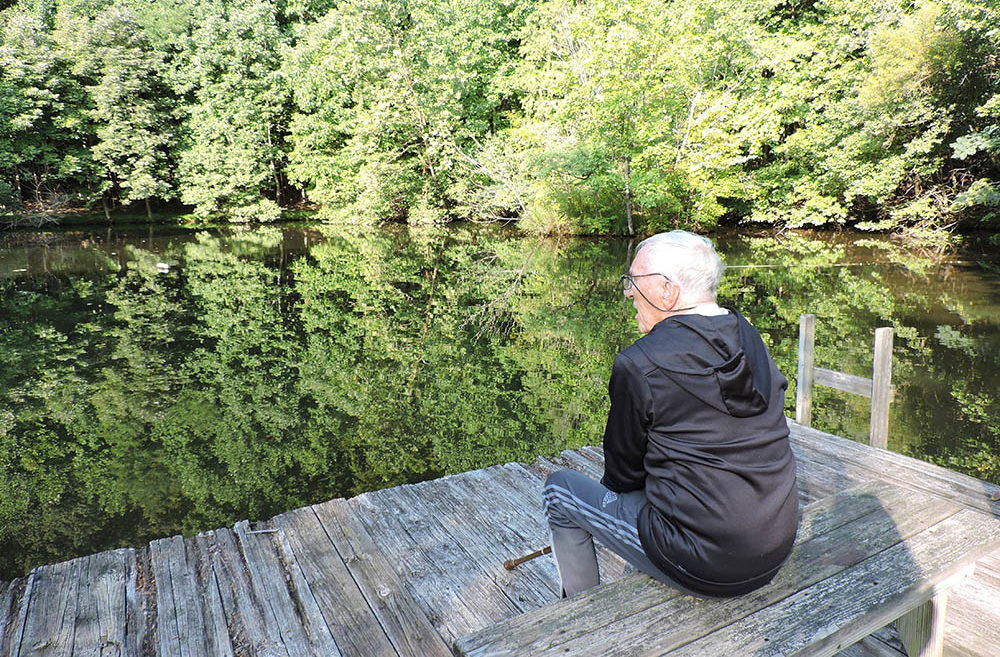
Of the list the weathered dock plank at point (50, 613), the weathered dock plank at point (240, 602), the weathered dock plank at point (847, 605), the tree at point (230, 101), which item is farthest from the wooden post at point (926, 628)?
the tree at point (230, 101)

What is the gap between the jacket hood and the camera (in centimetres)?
164

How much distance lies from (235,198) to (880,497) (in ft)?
99.3

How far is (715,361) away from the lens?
1649mm

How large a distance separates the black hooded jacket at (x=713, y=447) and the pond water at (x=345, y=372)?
3580 millimetres

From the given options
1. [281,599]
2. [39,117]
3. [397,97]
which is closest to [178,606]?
[281,599]

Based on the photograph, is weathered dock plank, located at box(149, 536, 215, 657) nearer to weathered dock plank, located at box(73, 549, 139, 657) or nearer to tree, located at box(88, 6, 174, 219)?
weathered dock plank, located at box(73, 549, 139, 657)

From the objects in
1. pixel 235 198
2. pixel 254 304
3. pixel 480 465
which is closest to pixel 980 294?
pixel 480 465

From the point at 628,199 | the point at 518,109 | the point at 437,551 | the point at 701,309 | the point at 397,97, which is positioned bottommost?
the point at 437,551

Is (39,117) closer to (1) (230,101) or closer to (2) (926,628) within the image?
(1) (230,101)

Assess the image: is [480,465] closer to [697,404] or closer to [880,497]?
[880,497]

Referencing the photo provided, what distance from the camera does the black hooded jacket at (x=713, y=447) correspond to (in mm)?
1649

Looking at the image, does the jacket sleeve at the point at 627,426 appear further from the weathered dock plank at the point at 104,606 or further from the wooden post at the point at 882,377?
the wooden post at the point at 882,377

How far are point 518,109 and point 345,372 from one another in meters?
22.9

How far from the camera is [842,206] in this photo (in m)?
21.4
